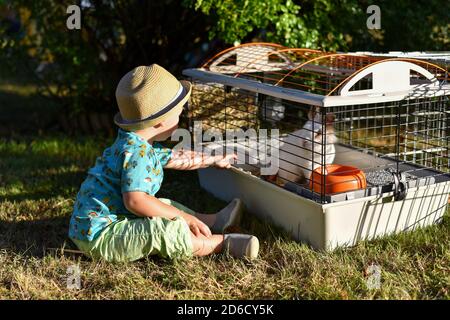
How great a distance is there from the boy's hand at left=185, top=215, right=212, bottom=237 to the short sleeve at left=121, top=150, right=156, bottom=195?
249 millimetres

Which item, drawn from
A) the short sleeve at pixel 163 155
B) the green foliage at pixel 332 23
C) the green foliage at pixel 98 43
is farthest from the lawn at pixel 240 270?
the green foliage at pixel 98 43

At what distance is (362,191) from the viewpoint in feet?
9.80

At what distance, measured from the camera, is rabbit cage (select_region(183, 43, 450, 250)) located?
296 centimetres

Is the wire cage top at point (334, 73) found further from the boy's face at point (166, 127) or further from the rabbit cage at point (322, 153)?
the boy's face at point (166, 127)

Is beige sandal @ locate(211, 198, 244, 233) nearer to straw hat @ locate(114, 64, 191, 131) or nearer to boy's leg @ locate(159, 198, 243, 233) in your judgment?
boy's leg @ locate(159, 198, 243, 233)

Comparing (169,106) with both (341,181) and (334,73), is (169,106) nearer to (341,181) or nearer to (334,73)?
(341,181)

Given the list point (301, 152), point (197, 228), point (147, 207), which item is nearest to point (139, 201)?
point (147, 207)

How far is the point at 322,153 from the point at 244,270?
Answer: 630mm

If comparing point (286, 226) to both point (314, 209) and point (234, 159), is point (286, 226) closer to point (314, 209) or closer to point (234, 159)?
point (314, 209)

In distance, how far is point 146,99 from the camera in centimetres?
296

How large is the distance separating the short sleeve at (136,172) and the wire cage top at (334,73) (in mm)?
677

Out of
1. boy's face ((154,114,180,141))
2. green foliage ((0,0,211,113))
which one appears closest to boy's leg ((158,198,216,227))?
boy's face ((154,114,180,141))

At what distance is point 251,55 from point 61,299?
81.7 inches
